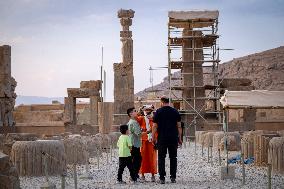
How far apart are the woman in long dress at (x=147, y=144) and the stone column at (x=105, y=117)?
63.8 ft

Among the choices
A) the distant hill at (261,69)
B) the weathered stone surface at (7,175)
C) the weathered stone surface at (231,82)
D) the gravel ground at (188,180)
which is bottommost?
the gravel ground at (188,180)

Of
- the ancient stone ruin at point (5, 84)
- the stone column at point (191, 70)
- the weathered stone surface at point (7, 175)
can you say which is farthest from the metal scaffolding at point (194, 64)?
the weathered stone surface at point (7, 175)

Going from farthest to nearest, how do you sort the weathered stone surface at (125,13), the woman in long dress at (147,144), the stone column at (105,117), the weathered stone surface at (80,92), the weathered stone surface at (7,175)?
the weathered stone surface at (125,13), the weathered stone surface at (80,92), the stone column at (105,117), the woman in long dress at (147,144), the weathered stone surface at (7,175)

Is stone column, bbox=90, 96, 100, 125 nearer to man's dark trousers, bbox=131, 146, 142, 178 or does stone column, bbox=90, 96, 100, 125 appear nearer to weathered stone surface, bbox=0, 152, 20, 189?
man's dark trousers, bbox=131, 146, 142, 178

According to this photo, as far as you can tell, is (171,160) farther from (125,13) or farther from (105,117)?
(125,13)

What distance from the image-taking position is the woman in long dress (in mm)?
10492

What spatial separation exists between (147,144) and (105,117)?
19.9 meters

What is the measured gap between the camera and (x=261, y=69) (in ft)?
261

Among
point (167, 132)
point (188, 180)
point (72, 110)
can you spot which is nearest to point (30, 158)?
point (167, 132)

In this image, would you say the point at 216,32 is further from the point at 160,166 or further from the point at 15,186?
the point at 15,186

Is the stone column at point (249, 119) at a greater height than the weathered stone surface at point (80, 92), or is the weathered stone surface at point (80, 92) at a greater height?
the weathered stone surface at point (80, 92)

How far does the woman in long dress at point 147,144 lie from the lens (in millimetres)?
10492

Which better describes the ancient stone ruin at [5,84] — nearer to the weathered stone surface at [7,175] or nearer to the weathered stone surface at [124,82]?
the weathered stone surface at [124,82]

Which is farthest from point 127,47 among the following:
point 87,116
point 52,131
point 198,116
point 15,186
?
point 15,186
